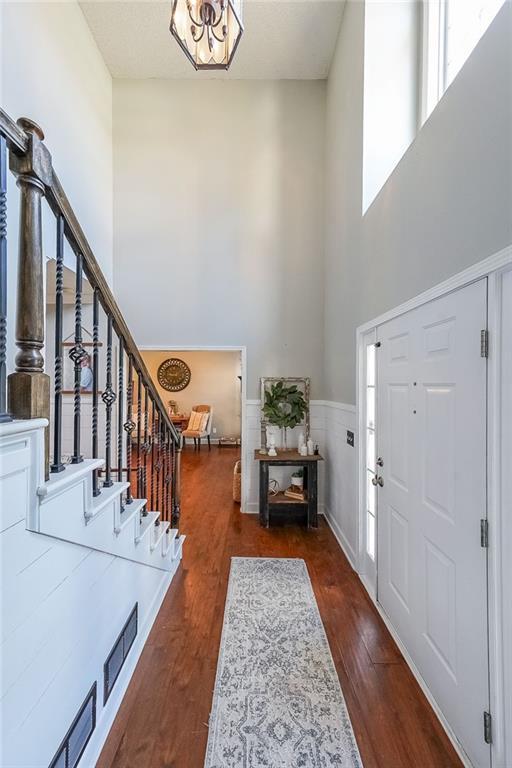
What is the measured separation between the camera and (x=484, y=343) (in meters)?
1.35

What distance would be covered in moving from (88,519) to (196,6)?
2.71m

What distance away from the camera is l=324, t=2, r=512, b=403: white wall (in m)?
1.27

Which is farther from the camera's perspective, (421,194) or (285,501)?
(285,501)

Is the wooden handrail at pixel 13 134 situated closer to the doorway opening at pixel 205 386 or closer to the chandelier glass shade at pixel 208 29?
the chandelier glass shade at pixel 208 29

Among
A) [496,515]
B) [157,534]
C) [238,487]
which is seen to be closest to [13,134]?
[496,515]

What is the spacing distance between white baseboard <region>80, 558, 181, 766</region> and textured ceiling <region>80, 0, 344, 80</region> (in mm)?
5165

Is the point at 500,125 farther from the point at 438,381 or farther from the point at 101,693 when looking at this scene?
the point at 101,693

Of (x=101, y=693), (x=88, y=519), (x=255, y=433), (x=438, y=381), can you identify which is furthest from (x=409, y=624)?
(x=255, y=433)

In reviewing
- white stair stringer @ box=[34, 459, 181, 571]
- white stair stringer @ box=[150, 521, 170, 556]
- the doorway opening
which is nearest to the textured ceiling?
white stair stringer @ box=[34, 459, 181, 571]

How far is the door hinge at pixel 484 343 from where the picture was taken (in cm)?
134

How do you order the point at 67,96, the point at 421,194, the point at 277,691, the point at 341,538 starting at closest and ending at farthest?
the point at 277,691 < the point at 421,194 < the point at 67,96 < the point at 341,538

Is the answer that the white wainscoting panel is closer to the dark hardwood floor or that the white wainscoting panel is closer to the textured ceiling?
the dark hardwood floor

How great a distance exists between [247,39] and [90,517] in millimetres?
4692

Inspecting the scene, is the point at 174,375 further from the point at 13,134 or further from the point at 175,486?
the point at 13,134
